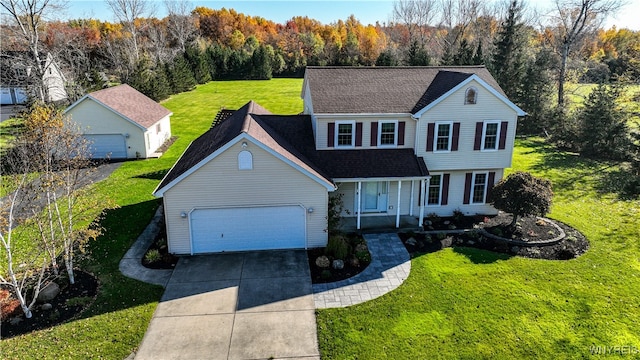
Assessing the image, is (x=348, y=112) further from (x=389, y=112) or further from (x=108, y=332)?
(x=108, y=332)

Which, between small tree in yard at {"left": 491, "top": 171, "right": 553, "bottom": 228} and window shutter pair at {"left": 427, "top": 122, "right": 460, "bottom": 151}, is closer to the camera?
small tree in yard at {"left": 491, "top": 171, "right": 553, "bottom": 228}

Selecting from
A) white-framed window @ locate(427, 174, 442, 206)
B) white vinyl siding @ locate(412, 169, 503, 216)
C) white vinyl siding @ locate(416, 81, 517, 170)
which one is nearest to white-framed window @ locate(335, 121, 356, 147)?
white vinyl siding @ locate(416, 81, 517, 170)

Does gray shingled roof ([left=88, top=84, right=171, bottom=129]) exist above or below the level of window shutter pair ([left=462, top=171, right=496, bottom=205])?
above

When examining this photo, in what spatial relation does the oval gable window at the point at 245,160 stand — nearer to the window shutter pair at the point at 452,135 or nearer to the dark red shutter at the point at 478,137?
the window shutter pair at the point at 452,135

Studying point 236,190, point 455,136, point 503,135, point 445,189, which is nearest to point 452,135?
point 455,136

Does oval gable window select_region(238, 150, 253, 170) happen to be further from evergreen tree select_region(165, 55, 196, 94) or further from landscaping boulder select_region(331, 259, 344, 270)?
evergreen tree select_region(165, 55, 196, 94)
